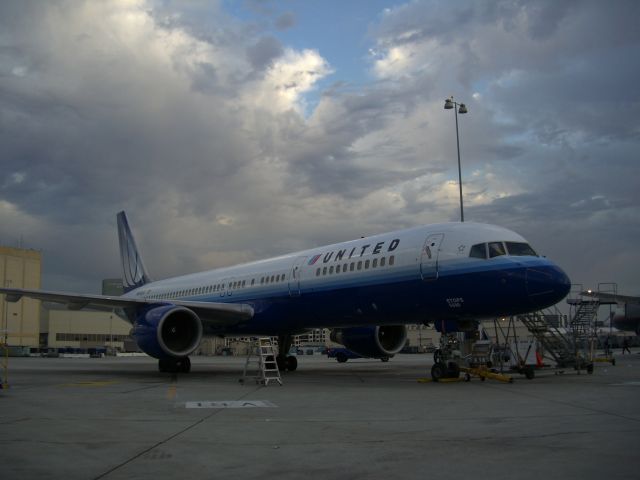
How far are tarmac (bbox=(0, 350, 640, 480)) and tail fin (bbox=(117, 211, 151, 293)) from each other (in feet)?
67.9

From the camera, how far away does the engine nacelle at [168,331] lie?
19156 millimetres

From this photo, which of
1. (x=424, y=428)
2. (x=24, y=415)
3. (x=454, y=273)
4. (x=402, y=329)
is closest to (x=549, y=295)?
(x=454, y=273)

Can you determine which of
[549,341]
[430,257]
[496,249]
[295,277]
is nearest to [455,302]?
[430,257]

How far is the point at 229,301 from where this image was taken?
23.8 meters

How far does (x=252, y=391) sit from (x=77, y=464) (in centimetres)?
878

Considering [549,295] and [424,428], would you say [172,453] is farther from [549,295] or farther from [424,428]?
[549,295]

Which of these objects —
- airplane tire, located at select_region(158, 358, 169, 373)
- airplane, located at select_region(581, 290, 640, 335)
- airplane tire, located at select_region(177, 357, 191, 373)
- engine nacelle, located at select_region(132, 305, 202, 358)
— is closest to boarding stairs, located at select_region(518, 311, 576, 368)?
engine nacelle, located at select_region(132, 305, 202, 358)

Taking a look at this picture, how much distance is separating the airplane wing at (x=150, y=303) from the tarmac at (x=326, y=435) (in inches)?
283

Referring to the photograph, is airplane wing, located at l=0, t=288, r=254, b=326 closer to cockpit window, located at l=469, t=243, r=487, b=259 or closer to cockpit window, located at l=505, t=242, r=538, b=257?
cockpit window, located at l=469, t=243, r=487, b=259

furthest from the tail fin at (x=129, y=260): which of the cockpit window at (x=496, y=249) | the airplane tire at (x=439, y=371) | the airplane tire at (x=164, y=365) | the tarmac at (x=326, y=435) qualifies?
the cockpit window at (x=496, y=249)

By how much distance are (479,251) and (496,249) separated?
40cm

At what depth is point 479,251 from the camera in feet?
49.8

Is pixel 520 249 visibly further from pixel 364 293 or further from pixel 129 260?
→ pixel 129 260

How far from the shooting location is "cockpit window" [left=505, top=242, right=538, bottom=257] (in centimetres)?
1510
